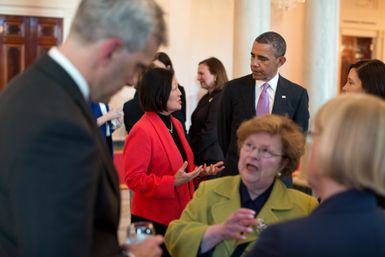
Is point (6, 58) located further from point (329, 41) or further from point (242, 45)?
point (329, 41)

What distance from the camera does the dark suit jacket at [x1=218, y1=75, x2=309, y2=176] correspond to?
12.0ft

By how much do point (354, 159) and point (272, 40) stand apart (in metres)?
2.54

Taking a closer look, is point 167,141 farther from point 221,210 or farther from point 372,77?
point 372,77

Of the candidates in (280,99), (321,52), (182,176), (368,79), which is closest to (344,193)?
(182,176)

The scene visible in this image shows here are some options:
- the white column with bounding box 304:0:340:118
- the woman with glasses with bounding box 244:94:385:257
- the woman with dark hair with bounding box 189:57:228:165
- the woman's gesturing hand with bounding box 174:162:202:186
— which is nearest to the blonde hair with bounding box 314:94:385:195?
the woman with glasses with bounding box 244:94:385:257

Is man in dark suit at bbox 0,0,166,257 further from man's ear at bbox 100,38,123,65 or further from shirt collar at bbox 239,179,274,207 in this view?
shirt collar at bbox 239,179,274,207

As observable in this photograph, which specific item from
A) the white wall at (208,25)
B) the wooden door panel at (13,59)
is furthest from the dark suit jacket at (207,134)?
the wooden door panel at (13,59)

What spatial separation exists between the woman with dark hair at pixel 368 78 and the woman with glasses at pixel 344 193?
1.89m

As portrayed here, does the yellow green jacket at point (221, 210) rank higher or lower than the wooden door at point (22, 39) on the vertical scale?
lower

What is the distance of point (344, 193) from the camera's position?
4.26ft

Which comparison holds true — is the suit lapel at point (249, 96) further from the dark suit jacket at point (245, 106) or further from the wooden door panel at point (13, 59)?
the wooden door panel at point (13, 59)

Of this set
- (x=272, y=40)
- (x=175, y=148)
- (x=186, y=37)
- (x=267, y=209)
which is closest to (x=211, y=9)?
(x=186, y=37)

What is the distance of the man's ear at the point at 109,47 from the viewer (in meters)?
1.27

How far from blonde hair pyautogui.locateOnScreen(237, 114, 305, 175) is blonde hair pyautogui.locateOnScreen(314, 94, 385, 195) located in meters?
1.03
